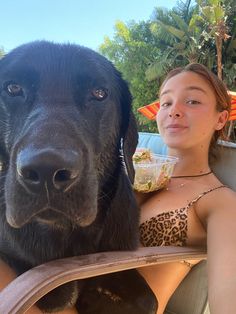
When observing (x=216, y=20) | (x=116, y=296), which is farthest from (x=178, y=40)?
(x=116, y=296)

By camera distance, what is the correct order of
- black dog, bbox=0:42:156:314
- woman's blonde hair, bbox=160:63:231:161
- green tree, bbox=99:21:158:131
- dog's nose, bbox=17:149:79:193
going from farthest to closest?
1. green tree, bbox=99:21:158:131
2. woman's blonde hair, bbox=160:63:231:161
3. black dog, bbox=0:42:156:314
4. dog's nose, bbox=17:149:79:193

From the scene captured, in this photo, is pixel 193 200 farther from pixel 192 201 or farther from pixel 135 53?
pixel 135 53

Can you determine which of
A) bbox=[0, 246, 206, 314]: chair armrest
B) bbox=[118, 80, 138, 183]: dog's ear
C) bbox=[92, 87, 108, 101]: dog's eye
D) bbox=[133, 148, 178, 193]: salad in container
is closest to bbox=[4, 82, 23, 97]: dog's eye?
bbox=[92, 87, 108, 101]: dog's eye

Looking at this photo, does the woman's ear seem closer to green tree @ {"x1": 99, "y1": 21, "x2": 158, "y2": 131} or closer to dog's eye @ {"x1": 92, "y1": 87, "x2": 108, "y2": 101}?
dog's eye @ {"x1": 92, "y1": 87, "x2": 108, "y2": 101}

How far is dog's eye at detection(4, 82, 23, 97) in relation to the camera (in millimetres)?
1565

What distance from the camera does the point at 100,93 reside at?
5.53 ft

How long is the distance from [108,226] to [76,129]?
20.7 inches

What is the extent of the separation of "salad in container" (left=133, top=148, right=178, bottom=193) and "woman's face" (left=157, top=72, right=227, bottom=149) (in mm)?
167

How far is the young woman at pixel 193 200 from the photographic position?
163 centimetres

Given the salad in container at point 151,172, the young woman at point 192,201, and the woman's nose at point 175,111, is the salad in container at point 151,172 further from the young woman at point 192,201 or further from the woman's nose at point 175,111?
the woman's nose at point 175,111

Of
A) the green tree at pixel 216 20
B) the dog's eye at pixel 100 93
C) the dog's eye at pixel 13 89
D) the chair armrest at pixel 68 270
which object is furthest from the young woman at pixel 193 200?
the green tree at pixel 216 20

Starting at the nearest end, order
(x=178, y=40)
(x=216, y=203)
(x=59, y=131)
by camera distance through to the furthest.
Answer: (x=59, y=131) → (x=216, y=203) → (x=178, y=40)

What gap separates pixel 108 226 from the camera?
5.64 feet

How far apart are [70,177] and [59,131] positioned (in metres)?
0.17
